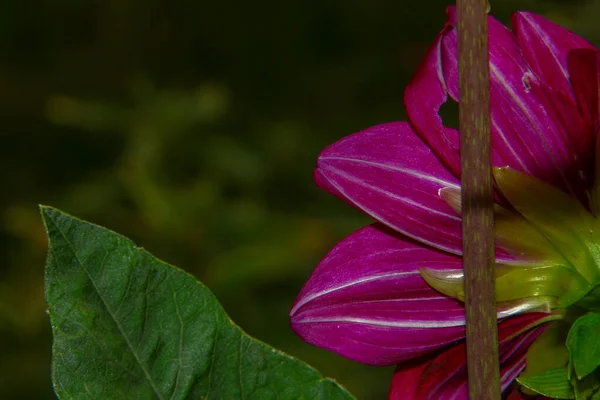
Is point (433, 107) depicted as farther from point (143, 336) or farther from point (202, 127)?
point (202, 127)

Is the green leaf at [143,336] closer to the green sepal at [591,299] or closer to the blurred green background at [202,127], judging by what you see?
the green sepal at [591,299]

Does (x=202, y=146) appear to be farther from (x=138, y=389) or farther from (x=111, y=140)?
(x=138, y=389)

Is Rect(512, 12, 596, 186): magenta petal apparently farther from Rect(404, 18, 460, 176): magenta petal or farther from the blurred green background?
the blurred green background

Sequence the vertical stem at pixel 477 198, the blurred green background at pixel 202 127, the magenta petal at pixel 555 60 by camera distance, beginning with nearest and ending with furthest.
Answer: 1. the vertical stem at pixel 477 198
2. the magenta petal at pixel 555 60
3. the blurred green background at pixel 202 127

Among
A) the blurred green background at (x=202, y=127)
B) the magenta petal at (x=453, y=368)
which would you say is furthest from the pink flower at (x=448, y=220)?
the blurred green background at (x=202, y=127)

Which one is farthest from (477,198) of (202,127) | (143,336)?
(202,127)

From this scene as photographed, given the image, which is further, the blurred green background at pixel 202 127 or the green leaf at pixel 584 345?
the blurred green background at pixel 202 127
